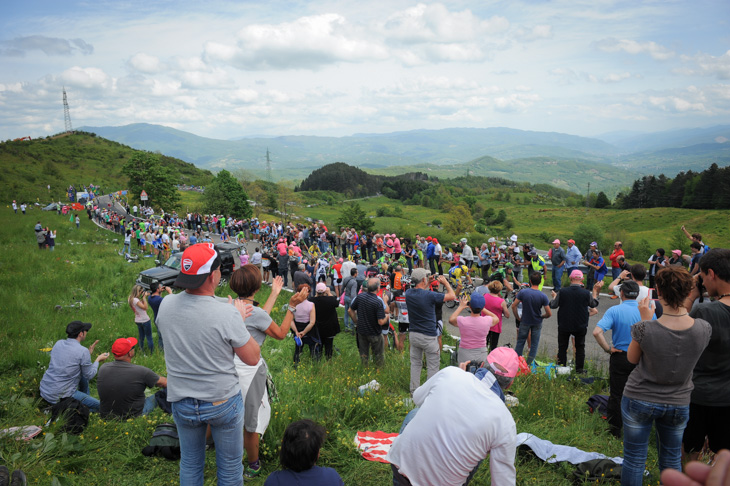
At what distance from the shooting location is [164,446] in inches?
170

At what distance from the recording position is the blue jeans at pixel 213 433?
2.99 metres

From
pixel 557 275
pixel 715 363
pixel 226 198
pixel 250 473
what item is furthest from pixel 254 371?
pixel 226 198

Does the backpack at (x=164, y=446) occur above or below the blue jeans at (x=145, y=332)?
above

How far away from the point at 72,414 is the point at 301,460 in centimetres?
386

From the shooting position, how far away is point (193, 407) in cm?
298

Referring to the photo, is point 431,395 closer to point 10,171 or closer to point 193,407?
point 193,407

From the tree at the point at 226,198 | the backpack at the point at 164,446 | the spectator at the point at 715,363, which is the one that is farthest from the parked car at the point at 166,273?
the tree at the point at 226,198

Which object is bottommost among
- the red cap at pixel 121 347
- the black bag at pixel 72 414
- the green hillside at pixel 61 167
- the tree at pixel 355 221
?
the tree at pixel 355 221

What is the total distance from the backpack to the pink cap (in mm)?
3383

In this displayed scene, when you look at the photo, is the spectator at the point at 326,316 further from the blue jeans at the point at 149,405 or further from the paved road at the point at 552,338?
the paved road at the point at 552,338

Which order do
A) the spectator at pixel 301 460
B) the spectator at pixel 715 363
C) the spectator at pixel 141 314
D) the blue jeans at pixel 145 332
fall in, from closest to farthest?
1. the spectator at pixel 301 460
2. the spectator at pixel 715 363
3. the spectator at pixel 141 314
4. the blue jeans at pixel 145 332

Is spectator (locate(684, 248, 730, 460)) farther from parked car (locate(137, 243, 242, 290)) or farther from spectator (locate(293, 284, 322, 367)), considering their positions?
parked car (locate(137, 243, 242, 290))

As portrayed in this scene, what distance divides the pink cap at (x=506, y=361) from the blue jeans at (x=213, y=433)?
1.89 metres

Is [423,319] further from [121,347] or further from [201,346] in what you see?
[121,347]
